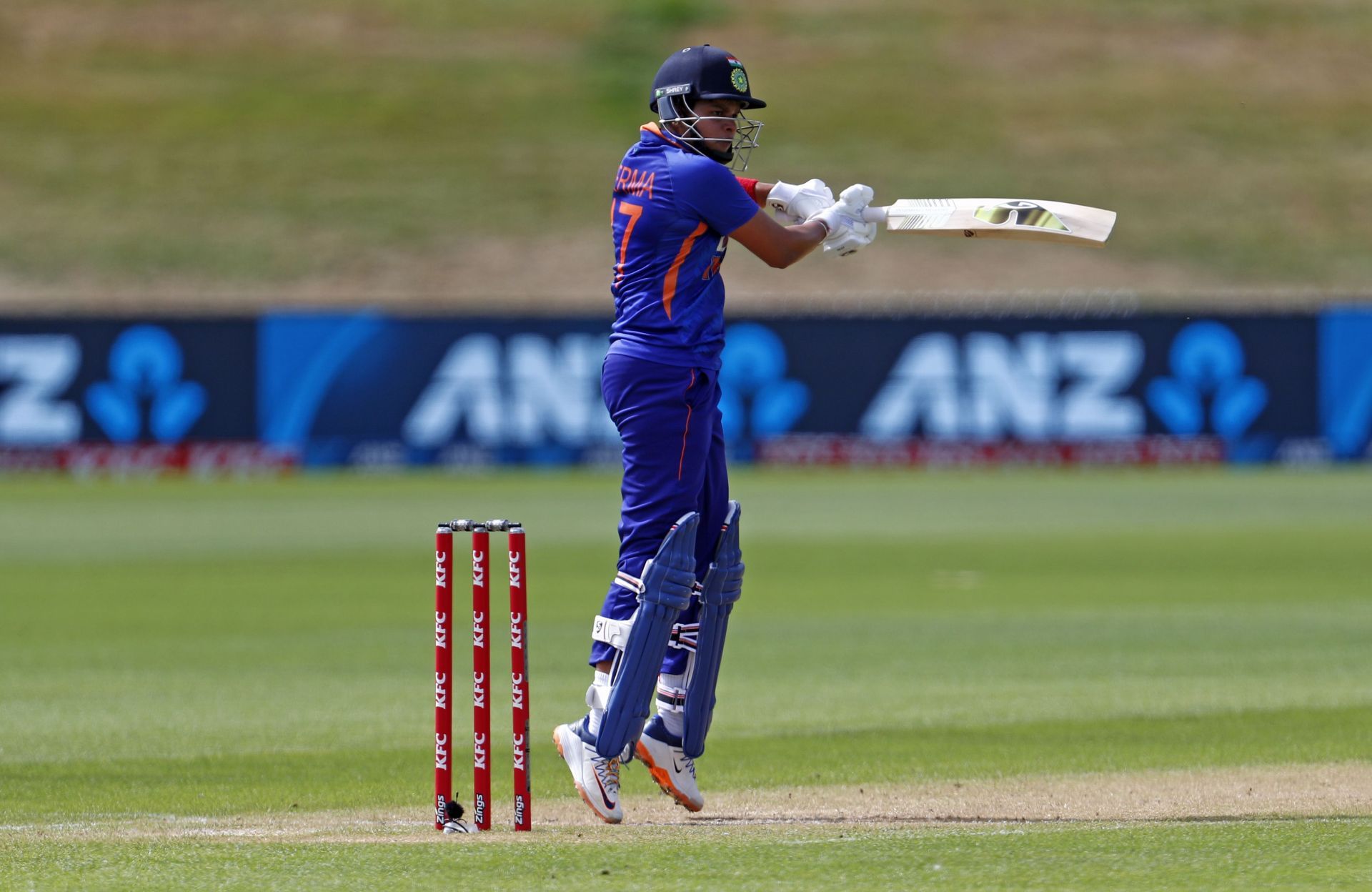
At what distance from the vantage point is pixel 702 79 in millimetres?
6312

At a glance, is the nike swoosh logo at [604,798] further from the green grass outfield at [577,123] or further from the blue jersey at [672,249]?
the green grass outfield at [577,123]

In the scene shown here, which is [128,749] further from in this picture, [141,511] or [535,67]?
[535,67]

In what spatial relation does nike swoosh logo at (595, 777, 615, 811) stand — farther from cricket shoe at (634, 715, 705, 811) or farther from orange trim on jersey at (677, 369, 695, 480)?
orange trim on jersey at (677, 369, 695, 480)

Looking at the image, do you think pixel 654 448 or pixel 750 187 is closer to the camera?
pixel 654 448

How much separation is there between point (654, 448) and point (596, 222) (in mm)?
38344

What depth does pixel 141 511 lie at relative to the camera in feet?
69.8

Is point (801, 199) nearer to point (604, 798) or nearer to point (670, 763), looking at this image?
point (670, 763)

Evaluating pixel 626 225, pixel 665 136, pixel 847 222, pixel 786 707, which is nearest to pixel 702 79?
pixel 665 136

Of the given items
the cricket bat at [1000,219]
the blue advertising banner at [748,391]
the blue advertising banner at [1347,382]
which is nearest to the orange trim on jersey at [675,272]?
the cricket bat at [1000,219]

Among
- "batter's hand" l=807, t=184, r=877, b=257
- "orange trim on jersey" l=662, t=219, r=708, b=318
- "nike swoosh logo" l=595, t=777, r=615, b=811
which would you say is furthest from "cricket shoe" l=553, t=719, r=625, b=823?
"batter's hand" l=807, t=184, r=877, b=257

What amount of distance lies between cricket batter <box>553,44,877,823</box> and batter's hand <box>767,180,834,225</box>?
16 centimetres

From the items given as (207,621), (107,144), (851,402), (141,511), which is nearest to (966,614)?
(207,621)

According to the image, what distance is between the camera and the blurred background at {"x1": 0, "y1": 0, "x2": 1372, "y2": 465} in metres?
26.0

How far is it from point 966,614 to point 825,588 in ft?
6.16
